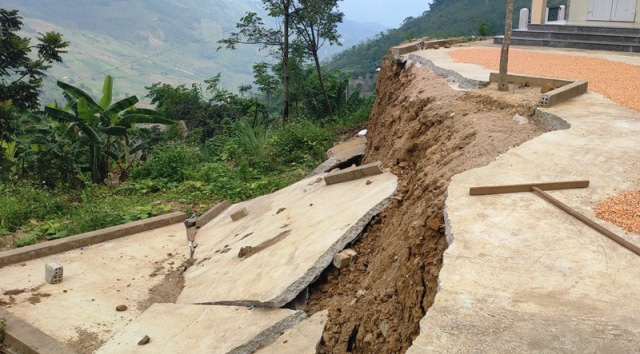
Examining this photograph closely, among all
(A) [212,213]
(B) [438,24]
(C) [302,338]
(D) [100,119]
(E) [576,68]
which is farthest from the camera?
(B) [438,24]

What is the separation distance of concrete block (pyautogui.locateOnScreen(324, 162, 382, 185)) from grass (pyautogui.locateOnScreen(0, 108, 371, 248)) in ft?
10.5

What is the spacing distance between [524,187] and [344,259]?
1.68m

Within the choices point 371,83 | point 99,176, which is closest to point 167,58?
point 371,83

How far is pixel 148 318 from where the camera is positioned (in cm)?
597

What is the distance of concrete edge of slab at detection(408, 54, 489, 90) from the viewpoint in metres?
8.81

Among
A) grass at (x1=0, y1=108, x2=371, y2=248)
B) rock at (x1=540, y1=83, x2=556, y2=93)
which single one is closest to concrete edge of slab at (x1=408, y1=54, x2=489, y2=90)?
rock at (x1=540, y1=83, x2=556, y2=93)

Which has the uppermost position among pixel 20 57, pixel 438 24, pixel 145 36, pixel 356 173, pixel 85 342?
pixel 20 57

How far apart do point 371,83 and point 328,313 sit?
42121mm

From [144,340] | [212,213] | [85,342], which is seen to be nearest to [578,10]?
[212,213]

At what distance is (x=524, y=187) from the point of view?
469cm

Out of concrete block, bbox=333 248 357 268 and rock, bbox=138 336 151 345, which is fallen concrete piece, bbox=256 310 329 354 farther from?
rock, bbox=138 336 151 345

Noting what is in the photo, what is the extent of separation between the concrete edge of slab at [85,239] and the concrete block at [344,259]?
4643 millimetres

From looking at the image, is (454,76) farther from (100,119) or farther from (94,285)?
(100,119)

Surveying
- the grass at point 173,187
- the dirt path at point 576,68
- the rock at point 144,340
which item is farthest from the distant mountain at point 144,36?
the rock at point 144,340
